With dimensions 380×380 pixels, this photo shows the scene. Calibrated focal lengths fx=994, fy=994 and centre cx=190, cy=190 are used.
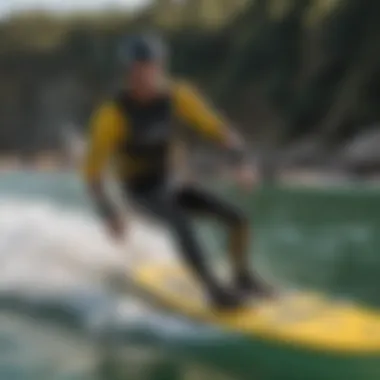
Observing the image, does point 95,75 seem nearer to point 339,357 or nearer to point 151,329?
point 151,329

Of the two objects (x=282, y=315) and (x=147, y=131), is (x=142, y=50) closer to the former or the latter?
(x=147, y=131)

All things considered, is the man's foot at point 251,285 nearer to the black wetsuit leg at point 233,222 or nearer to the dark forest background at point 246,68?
the black wetsuit leg at point 233,222

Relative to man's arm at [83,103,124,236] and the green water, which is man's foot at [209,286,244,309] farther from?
man's arm at [83,103,124,236]

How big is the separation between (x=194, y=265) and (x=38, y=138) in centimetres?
30

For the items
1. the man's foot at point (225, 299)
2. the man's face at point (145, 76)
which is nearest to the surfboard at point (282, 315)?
the man's foot at point (225, 299)

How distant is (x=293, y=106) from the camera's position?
4.86ft

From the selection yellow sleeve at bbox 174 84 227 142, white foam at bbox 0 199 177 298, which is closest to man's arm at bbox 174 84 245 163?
yellow sleeve at bbox 174 84 227 142

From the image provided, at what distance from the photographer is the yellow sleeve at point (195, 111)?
140 centimetres

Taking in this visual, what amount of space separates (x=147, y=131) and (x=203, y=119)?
8 centimetres

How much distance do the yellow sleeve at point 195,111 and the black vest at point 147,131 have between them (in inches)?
0.6

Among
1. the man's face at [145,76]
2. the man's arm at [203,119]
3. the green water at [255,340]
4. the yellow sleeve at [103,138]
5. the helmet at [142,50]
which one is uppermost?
the helmet at [142,50]

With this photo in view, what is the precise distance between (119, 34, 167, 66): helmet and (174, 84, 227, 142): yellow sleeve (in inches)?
2.1

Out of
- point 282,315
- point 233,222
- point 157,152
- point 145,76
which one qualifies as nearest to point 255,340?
point 282,315

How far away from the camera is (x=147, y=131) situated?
1390mm
